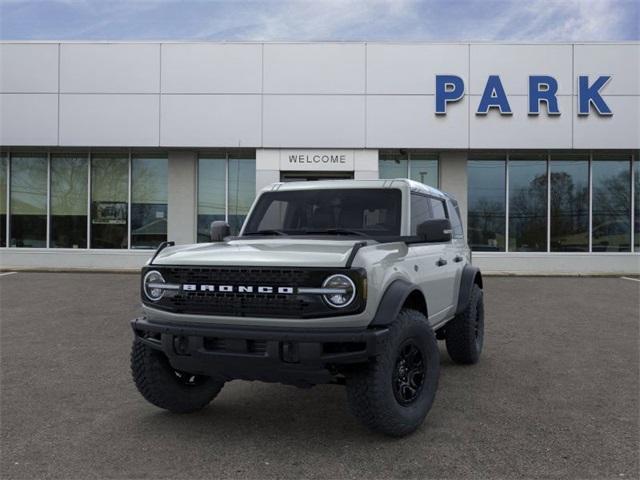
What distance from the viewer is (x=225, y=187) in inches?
656

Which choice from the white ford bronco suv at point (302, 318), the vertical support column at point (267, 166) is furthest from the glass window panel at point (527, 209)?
the white ford bronco suv at point (302, 318)

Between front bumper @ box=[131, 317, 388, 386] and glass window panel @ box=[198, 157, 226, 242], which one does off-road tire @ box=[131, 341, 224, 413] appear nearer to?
front bumper @ box=[131, 317, 388, 386]

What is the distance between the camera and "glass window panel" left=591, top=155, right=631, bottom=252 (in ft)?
54.4

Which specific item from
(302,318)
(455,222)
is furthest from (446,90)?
(302,318)

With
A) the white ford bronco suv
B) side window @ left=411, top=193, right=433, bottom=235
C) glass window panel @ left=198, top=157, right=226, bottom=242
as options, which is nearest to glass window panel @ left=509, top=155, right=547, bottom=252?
glass window panel @ left=198, top=157, right=226, bottom=242

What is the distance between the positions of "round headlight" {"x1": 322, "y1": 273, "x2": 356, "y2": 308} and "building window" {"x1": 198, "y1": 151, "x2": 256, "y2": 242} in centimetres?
1336

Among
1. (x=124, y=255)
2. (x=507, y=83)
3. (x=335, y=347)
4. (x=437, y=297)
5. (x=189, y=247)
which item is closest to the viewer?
(x=335, y=347)

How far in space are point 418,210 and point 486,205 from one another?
12306 millimetres

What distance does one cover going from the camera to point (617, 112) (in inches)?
606

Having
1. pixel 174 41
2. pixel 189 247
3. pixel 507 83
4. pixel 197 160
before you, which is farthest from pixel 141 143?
pixel 189 247

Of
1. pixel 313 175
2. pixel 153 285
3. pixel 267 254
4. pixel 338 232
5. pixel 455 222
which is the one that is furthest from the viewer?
pixel 313 175

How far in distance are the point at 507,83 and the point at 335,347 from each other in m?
13.9

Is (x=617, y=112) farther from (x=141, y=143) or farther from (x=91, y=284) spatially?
(x=91, y=284)

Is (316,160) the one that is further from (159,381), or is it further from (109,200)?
(159,381)
